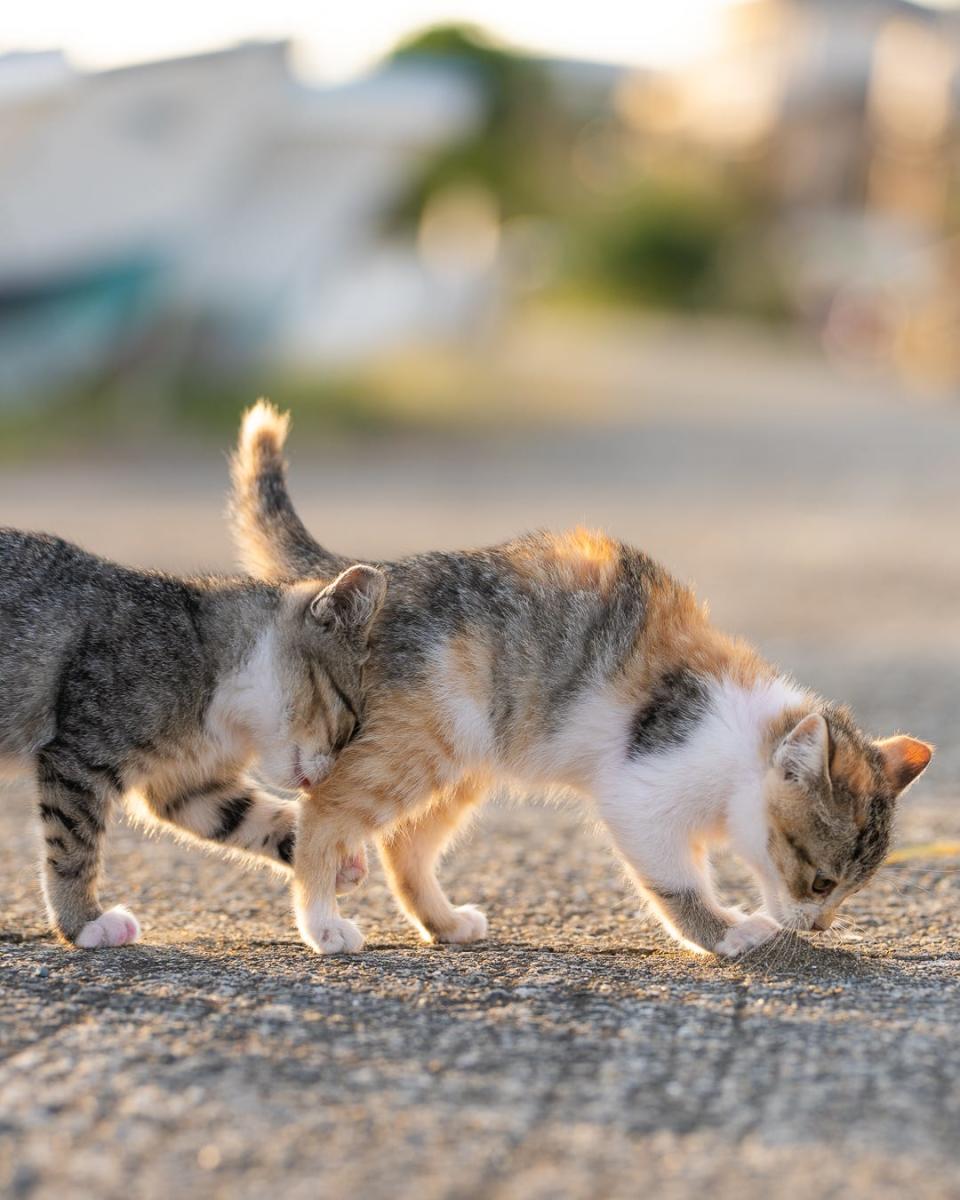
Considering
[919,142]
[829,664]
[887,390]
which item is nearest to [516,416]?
[887,390]

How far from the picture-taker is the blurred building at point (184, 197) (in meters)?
16.0

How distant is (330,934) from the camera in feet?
12.4

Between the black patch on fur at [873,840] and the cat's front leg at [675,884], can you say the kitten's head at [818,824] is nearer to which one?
the black patch on fur at [873,840]

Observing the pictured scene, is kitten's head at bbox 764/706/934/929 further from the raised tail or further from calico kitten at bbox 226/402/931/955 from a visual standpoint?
the raised tail

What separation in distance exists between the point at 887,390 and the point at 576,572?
21653mm

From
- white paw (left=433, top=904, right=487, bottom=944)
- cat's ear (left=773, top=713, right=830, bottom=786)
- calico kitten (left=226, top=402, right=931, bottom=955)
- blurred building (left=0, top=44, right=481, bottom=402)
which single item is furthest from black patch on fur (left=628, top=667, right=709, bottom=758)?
blurred building (left=0, top=44, right=481, bottom=402)

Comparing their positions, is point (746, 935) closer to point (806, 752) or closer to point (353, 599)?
point (806, 752)

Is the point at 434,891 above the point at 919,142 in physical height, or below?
below

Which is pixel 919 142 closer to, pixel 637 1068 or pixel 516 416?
pixel 516 416

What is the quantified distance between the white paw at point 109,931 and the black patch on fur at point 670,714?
1.30 meters

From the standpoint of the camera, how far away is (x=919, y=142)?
4012cm

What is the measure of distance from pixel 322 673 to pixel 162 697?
0.44 meters

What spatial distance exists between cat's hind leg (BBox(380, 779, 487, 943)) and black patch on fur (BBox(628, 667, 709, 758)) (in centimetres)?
47

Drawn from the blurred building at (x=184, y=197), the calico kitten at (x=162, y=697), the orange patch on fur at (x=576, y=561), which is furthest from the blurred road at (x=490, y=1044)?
the blurred building at (x=184, y=197)
